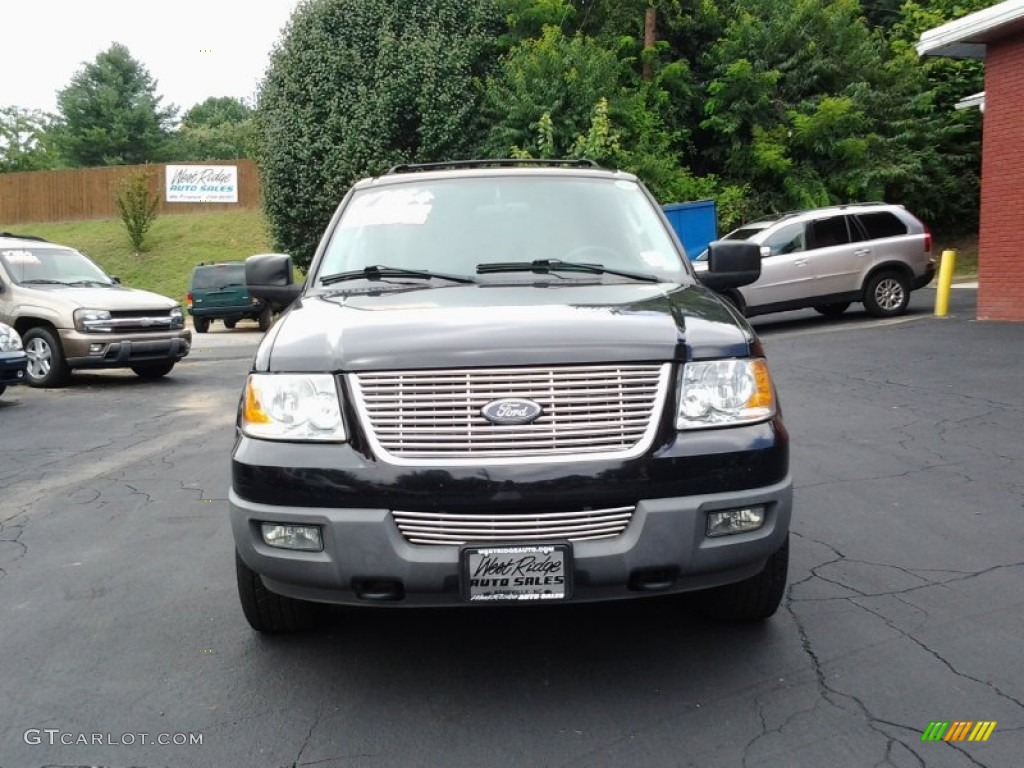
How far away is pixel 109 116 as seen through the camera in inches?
2468

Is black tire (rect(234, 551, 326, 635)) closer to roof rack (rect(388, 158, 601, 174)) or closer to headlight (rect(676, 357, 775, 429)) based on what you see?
headlight (rect(676, 357, 775, 429))

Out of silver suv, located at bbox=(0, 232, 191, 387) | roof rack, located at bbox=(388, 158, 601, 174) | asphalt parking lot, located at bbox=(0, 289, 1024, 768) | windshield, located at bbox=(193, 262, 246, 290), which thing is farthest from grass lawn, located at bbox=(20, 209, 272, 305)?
asphalt parking lot, located at bbox=(0, 289, 1024, 768)

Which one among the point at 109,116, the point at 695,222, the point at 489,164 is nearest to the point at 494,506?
the point at 489,164

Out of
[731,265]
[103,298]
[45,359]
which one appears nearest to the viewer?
[731,265]

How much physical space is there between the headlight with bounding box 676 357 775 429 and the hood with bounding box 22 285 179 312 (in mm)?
10808

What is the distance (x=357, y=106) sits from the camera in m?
25.9

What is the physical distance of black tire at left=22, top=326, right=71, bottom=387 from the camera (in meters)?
12.6

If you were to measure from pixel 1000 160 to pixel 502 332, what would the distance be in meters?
14.0

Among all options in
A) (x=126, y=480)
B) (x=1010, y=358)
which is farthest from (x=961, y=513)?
(x=1010, y=358)

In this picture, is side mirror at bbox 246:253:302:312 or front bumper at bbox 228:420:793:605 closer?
front bumper at bbox 228:420:793:605

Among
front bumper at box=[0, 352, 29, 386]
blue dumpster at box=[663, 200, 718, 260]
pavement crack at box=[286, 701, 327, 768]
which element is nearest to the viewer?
pavement crack at box=[286, 701, 327, 768]

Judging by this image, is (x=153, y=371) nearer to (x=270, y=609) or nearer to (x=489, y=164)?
(x=489, y=164)

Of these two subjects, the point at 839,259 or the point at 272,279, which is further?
the point at 839,259

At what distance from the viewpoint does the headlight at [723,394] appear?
11.0 feet
